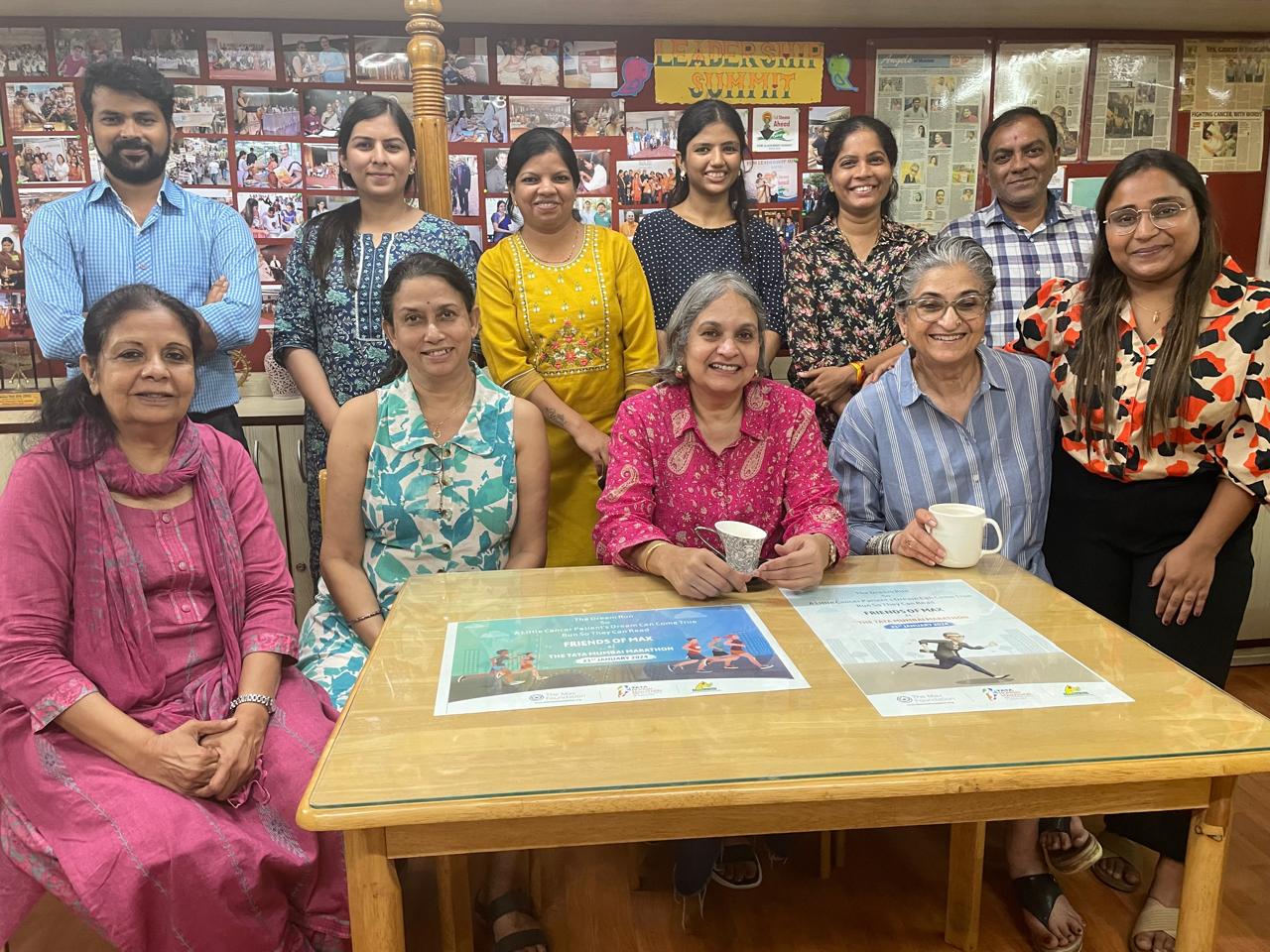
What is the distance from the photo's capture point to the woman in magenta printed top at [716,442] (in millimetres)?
1750

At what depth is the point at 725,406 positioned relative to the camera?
1.82m

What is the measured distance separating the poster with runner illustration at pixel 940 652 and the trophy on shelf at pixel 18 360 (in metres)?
2.68

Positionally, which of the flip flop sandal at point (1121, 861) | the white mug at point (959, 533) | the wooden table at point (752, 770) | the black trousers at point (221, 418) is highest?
the black trousers at point (221, 418)

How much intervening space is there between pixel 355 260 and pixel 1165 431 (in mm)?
1882

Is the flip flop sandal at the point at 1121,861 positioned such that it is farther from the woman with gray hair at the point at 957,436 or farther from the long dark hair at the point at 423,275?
the long dark hair at the point at 423,275

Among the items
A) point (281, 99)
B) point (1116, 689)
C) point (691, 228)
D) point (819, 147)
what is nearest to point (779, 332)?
point (691, 228)

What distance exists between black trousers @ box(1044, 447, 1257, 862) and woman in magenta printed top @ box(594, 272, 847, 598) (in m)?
0.54

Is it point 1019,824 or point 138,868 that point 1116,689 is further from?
point 138,868

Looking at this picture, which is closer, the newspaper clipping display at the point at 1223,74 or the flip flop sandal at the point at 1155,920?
the flip flop sandal at the point at 1155,920

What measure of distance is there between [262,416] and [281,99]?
1010mm

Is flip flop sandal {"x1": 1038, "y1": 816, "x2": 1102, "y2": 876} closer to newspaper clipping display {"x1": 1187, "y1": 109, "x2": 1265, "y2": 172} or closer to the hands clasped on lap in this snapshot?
the hands clasped on lap

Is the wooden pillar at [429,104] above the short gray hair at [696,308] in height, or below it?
above

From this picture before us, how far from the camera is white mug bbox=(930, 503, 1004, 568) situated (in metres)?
1.61

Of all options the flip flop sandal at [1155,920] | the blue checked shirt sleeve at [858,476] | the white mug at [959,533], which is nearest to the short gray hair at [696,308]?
the blue checked shirt sleeve at [858,476]
